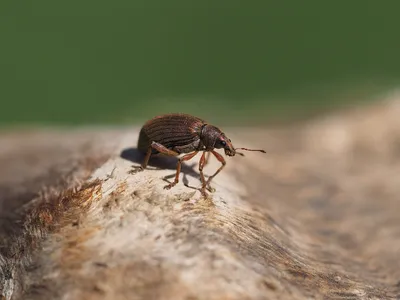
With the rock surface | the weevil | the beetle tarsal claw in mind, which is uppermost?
the weevil

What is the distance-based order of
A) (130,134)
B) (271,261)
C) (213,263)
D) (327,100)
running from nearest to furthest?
(213,263) → (271,261) → (130,134) → (327,100)

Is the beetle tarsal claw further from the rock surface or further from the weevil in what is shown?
the weevil

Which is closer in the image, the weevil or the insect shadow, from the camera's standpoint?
the weevil

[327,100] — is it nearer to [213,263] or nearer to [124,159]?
[124,159]

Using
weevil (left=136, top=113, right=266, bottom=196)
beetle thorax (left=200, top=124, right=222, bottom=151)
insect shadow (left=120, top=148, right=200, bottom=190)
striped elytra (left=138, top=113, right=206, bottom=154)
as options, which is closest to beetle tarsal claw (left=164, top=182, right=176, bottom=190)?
insect shadow (left=120, top=148, right=200, bottom=190)

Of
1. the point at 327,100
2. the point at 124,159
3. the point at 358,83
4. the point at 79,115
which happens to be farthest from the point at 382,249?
the point at 79,115

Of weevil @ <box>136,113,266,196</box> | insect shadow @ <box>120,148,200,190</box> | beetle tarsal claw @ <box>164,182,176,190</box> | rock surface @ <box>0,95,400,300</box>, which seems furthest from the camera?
insect shadow @ <box>120,148,200,190</box>

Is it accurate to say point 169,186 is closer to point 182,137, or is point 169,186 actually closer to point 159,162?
point 182,137

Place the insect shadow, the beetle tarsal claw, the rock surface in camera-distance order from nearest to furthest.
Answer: the rock surface → the beetle tarsal claw → the insect shadow

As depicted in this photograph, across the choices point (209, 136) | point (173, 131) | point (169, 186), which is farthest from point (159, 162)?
point (169, 186)
